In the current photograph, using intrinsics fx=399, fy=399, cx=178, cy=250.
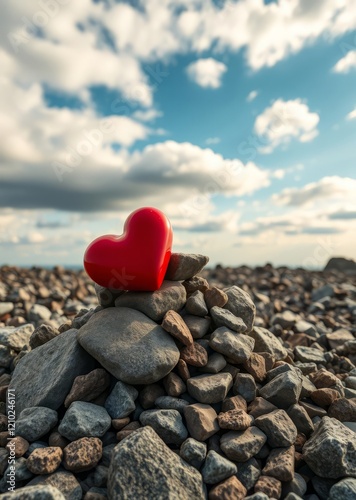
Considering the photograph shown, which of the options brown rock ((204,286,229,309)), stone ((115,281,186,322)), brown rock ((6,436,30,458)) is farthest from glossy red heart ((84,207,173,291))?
brown rock ((6,436,30,458))

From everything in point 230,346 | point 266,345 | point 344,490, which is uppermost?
point 230,346

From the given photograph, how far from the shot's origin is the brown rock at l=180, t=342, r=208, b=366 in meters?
3.88

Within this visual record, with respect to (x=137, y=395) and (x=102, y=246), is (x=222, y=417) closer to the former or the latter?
(x=137, y=395)

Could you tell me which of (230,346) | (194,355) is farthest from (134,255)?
(230,346)

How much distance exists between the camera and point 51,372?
4.03m

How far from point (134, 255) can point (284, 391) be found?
196cm

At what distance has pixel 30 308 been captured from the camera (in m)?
8.49

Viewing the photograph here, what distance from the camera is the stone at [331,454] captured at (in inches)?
127

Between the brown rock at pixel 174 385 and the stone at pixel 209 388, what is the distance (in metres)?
0.08

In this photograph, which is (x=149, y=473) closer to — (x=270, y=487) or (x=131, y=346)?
(x=270, y=487)

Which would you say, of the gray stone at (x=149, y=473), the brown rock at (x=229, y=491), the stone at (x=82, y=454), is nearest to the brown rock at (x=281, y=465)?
the brown rock at (x=229, y=491)

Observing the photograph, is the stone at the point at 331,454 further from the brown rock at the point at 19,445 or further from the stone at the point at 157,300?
the brown rock at the point at 19,445

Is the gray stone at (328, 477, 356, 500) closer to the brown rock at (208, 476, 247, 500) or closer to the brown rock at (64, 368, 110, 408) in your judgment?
the brown rock at (208, 476, 247, 500)

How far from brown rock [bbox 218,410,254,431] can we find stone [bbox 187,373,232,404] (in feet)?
0.52
